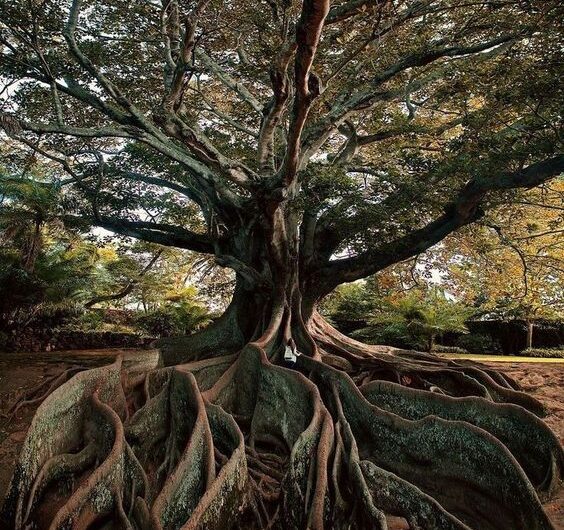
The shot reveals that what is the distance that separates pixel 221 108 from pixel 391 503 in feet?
32.0

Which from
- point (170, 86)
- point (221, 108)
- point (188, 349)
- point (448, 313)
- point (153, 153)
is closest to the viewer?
point (170, 86)

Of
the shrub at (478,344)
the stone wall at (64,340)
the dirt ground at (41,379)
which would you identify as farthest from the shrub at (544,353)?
the stone wall at (64,340)

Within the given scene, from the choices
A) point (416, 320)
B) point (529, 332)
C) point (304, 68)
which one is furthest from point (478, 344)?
point (304, 68)

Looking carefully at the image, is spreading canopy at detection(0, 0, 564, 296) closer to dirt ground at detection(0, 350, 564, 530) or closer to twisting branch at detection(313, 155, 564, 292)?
twisting branch at detection(313, 155, 564, 292)

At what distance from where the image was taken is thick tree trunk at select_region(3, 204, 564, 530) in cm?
343

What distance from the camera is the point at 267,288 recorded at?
25.0 feet

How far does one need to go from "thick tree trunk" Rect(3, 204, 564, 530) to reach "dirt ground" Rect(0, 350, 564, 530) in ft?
1.20

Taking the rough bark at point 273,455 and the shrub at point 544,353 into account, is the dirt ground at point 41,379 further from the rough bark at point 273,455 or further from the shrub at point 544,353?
the shrub at point 544,353

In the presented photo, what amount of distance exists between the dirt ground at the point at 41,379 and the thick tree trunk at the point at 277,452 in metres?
0.37

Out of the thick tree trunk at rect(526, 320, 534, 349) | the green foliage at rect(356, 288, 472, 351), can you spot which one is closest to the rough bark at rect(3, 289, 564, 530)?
the green foliage at rect(356, 288, 472, 351)

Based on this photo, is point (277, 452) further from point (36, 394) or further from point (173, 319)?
point (173, 319)

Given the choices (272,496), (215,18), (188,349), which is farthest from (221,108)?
(272,496)

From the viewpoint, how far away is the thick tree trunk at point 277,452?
343 centimetres

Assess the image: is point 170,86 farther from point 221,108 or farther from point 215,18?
point 221,108
